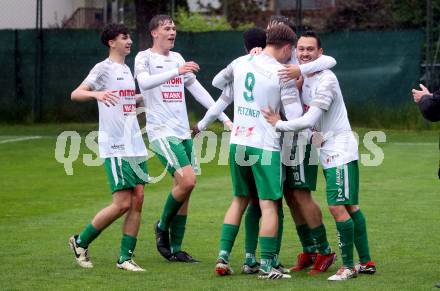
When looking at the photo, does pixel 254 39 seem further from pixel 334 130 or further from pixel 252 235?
pixel 252 235

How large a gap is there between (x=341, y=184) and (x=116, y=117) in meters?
2.11

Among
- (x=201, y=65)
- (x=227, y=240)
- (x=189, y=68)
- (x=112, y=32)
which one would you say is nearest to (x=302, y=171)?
(x=227, y=240)

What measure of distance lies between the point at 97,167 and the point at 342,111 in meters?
9.67

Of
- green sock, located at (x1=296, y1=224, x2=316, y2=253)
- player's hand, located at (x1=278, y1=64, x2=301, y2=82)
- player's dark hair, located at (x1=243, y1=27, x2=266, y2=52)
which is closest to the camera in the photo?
player's hand, located at (x1=278, y1=64, x2=301, y2=82)

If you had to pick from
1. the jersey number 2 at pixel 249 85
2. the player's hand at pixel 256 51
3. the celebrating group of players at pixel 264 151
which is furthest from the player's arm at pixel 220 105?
the jersey number 2 at pixel 249 85

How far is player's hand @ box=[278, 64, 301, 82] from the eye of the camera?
8969 millimetres

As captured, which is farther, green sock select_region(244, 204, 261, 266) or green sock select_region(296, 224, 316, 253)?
green sock select_region(296, 224, 316, 253)

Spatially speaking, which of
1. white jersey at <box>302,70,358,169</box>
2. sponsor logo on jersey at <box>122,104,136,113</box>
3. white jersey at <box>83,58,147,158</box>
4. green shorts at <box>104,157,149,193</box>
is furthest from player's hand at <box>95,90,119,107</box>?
white jersey at <box>302,70,358,169</box>

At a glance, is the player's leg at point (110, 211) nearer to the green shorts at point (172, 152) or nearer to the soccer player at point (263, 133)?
the green shorts at point (172, 152)

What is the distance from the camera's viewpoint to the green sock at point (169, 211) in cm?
1048

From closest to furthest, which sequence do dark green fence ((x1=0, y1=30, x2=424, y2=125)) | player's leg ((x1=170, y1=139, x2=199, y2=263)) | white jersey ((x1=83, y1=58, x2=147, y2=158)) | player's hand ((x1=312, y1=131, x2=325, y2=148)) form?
1. player's hand ((x1=312, y1=131, x2=325, y2=148))
2. white jersey ((x1=83, y1=58, x2=147, y2=158))
3. player's leg ((x1=170, y1=139, x2=199, y2=263))
4. dark green fence ((x1=0, y1=30, x2=424, y2=125))

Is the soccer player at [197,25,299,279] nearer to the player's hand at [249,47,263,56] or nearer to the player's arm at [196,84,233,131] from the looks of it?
the player's hand at [249,47,263,56]

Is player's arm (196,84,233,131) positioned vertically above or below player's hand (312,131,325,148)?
above

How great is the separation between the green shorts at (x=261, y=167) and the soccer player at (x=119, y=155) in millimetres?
1042
